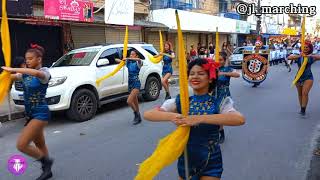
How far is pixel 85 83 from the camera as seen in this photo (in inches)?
345

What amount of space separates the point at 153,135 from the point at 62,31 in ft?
33.5

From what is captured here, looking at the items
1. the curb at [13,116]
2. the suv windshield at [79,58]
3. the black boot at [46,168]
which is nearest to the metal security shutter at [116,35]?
the suv windshield at [79,58]

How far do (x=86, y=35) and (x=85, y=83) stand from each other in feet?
29.9

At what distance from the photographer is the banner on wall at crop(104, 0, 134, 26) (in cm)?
1536

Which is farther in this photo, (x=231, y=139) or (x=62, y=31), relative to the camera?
(x=62, y=31)

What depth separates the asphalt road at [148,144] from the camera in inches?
205

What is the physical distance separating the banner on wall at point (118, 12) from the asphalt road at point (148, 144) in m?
6.10

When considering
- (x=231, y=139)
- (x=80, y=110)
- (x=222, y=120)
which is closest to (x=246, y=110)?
(x=231, y=139)

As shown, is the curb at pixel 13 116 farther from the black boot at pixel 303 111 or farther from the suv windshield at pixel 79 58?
the black boot at pixel 303 111

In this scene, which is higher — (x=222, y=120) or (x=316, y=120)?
(x=222, y=120)

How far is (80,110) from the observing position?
865cm

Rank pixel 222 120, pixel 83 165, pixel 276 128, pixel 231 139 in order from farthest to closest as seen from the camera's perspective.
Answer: pixel 276 128 → pixel 231 139 → pixel 83 165 → pixel 222 120

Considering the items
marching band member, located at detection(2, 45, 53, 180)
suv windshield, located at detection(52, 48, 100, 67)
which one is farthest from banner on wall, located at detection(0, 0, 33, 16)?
marching band member, located at detection(2, 45, 53, 180)

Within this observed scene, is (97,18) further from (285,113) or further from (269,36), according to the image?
(269,36)
